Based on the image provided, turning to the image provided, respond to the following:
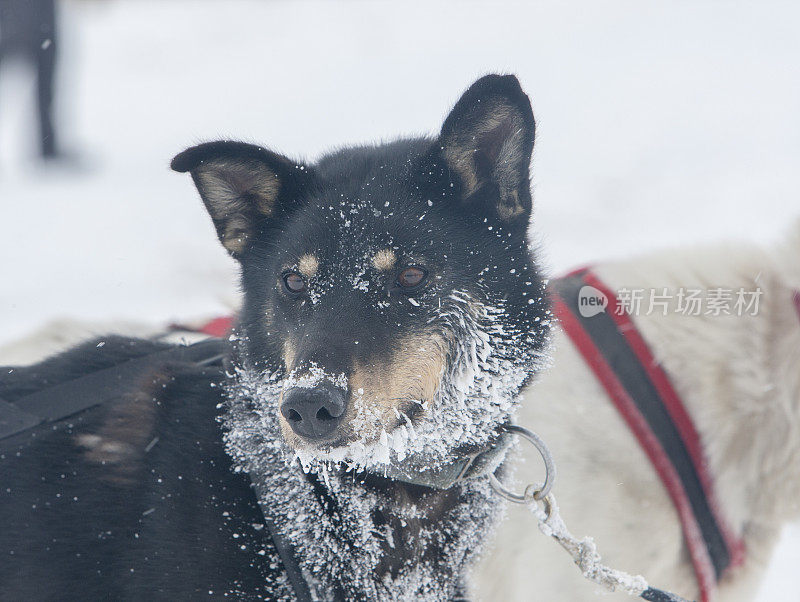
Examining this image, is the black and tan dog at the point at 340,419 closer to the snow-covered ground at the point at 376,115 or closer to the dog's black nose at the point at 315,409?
the dog's black nose at the point at 315,409

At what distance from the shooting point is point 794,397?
8.18 ft

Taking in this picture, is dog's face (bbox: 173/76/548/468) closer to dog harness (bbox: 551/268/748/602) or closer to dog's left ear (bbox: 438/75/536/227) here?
dog's left ear (bbox: 438/75/536/227)

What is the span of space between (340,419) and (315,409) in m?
0.06

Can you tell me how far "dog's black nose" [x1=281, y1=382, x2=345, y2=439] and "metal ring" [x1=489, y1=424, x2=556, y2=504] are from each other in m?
0.48

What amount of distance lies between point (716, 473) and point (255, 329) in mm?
1499

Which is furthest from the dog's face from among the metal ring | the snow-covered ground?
the snow-covered ground

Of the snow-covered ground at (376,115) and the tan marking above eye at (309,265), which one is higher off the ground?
the tan marking above eye at (309,265)

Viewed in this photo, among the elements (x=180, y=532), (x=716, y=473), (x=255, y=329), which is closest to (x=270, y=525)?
(x=180, y=532)

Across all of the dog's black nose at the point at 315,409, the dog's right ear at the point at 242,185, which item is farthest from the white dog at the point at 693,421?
the dog's black nose at the point at 315,409

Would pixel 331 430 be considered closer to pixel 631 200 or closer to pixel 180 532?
pixel 180 532

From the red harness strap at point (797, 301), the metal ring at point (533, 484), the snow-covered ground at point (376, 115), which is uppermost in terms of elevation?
the red harness strap at point (797, 301)

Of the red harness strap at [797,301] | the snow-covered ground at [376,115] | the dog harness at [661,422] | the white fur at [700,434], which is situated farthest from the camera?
Result: the snow-covered ground at [376,115]

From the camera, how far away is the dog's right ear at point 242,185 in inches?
71.4

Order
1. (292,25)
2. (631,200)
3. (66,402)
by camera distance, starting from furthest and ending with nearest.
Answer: (292,25)
(631,200)
(66,402)
